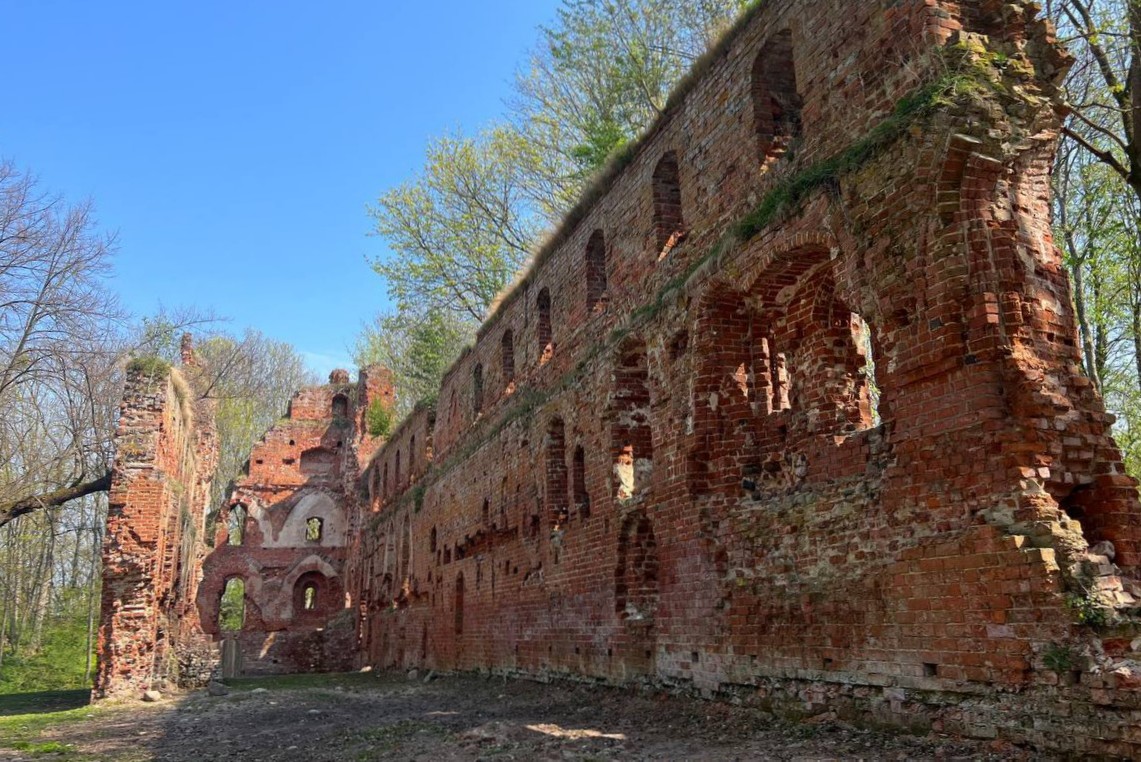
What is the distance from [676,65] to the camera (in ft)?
64.2

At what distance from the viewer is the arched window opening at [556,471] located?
1198 centimetres

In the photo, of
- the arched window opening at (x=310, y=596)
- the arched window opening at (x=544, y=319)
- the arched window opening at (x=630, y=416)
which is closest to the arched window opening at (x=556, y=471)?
the arched window opening at (x=544, y=319)

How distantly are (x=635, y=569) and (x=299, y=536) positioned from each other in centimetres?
2335

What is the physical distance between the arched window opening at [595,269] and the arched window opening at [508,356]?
147 inches

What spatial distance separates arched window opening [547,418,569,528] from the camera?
12.0 meters

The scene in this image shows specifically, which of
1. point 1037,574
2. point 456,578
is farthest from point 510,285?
point 1037,574

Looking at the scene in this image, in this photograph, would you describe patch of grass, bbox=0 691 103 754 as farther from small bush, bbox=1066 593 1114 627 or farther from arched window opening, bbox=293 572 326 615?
arched window opening, bbox=293 572 326 615

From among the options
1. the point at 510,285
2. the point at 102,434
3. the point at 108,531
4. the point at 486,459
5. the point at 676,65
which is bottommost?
the point at 108,531

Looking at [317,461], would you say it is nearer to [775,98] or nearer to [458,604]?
[458,604]

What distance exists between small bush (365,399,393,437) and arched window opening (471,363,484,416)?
1436 cm

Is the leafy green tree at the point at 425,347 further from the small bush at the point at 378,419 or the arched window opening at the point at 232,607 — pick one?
the arched window opening at the point at 232,607

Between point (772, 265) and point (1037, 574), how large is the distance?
357 centimetres

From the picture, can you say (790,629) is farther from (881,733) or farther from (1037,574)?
(1037,574)

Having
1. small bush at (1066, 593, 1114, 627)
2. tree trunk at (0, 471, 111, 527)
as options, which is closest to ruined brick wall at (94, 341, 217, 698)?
tree trunk at (0, 471, 111, 527)
